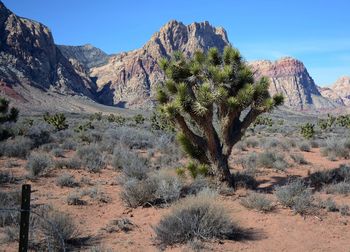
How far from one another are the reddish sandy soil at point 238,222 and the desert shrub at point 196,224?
20cm

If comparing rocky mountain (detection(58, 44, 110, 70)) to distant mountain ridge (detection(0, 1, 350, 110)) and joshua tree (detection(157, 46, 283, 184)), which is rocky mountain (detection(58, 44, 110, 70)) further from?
joshua tree (detection(157, 46, 283, 184))

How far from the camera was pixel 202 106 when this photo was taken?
10.7 m

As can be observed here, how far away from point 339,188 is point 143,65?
145171mm

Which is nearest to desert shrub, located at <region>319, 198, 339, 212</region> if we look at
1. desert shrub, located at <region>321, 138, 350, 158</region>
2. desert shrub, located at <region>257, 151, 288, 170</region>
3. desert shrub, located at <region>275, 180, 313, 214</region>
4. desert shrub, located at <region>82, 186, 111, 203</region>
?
desert shrub, located at <region>275, 180, 313, 214</region>

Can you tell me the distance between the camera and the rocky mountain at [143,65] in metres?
143

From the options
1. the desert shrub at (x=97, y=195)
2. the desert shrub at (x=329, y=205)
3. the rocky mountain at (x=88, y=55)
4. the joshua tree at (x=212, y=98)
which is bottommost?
the desert shrub at (x=329, y=205)

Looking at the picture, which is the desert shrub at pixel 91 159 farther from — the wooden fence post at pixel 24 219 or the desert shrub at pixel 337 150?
the desert shrub at pixel 337 150

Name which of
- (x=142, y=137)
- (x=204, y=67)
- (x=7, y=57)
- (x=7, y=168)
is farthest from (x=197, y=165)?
(x=7, y=57)

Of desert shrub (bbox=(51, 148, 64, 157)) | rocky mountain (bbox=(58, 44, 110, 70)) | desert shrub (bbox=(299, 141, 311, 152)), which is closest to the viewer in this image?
desert shrub (bbox=(51, 148, 64, 157))

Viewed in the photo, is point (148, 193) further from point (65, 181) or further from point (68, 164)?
point (68, 164)

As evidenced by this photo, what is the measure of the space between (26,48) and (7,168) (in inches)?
4181

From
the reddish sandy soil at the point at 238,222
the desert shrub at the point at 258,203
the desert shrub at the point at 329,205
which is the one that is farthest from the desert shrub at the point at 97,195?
the desert shrub at the point at 329,205

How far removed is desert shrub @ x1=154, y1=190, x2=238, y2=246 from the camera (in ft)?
24.2

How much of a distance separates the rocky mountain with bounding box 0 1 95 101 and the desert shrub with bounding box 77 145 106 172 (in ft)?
266
